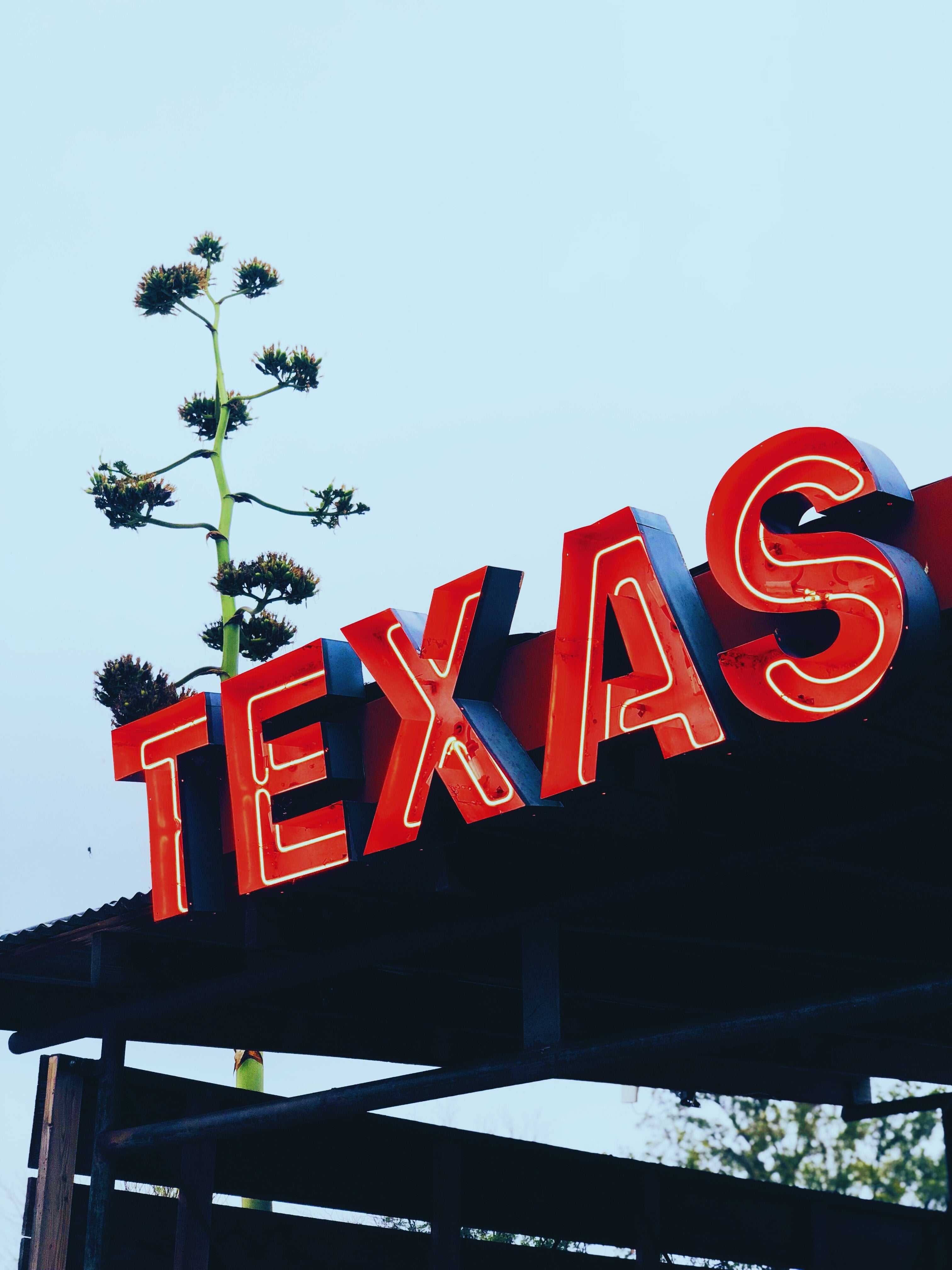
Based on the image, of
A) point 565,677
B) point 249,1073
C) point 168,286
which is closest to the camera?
point 565,677

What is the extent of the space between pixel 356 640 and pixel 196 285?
16929 mm

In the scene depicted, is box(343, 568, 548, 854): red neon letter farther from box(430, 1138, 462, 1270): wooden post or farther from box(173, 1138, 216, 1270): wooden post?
box(430, 1138, 462, 1270): wooden post

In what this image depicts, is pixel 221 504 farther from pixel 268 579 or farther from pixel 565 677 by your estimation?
pixel 565 677

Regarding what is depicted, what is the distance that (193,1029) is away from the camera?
11.0 meters

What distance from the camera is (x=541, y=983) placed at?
8109mm

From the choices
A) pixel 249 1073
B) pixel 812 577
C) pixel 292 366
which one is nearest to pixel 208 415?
pixel 292 366

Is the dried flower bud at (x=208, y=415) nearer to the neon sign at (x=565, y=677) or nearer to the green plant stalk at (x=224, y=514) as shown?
the green plant stalk at (x=224, y=514)

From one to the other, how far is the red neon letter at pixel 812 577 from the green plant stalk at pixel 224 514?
50.3 feet

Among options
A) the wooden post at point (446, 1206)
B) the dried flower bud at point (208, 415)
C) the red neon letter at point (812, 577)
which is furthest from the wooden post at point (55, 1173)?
the dried flower bud at point (208, 415)

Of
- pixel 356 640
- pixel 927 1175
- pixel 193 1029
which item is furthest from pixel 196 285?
pixel 927 1175

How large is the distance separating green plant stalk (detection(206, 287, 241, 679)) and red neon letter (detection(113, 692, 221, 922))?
11699mm

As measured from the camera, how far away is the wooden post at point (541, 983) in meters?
7.94

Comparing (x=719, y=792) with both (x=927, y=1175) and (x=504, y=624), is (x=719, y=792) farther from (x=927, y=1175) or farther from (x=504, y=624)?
(x=927, y=1175)

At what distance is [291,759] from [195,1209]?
397cm
